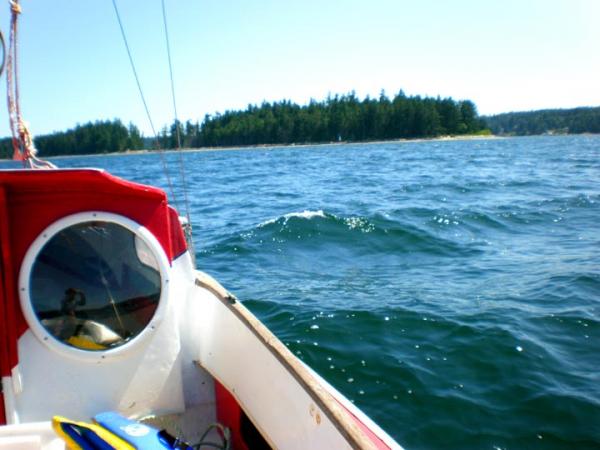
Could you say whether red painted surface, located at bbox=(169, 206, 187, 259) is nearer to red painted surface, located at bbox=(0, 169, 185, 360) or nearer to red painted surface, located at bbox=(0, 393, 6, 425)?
red painted surface, located at bbox=(0, 169, 185, 360)

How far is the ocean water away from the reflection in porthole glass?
7.83 feet

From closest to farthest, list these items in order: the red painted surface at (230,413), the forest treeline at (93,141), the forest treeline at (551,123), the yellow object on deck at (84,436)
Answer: the yellow object on deck at (84,436)
the red painted surface at (230,413)
the forest treeline at (93,141)
the forest treeline at (551,123)

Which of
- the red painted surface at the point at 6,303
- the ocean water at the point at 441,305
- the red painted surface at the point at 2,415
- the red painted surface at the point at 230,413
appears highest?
the red painted surface at the point at 6,303

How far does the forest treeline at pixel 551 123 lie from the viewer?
549 feet

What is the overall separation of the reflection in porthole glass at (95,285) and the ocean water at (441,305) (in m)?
2.39

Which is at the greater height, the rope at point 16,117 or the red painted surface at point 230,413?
the rope at point 16,117

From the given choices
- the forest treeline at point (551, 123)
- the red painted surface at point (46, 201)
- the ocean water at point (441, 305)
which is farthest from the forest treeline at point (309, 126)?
the red painted surface at point (46, 201)

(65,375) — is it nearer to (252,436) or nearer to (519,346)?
(252,436)

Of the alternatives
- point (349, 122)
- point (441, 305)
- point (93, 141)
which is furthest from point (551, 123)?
point (441, 305)

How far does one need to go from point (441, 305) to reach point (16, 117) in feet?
17.4

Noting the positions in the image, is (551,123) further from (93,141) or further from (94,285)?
(94,285)

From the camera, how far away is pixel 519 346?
5461 mm

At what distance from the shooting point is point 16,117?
317 cm

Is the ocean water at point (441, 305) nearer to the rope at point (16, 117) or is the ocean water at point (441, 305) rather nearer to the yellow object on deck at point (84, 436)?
the yellow object on deck at point (84, 436)
